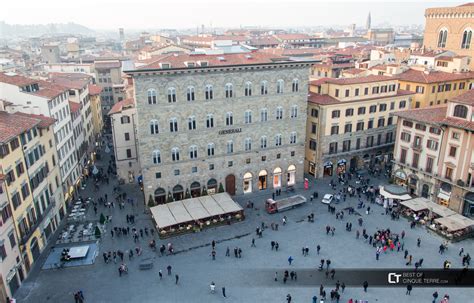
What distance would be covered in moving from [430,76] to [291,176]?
32.3 metres

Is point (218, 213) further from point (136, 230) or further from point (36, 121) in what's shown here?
point (36, 121)

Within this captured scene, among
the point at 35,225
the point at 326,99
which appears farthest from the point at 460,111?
the point at 35,225

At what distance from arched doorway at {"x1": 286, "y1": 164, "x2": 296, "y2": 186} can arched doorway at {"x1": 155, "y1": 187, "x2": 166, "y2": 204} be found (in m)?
20.1

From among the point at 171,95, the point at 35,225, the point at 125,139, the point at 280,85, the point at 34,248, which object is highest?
the point at 280,85

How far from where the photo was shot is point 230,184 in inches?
2243

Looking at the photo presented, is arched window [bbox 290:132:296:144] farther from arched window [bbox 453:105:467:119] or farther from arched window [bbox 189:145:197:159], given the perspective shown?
arched window [bbox 453:105:467:119]

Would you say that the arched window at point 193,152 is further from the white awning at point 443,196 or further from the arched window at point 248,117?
the white awning at point 443,196

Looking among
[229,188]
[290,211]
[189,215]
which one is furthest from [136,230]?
[290,211]

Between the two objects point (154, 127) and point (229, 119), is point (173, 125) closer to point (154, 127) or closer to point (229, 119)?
point (154, 127)

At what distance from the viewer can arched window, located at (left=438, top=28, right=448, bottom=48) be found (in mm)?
95875

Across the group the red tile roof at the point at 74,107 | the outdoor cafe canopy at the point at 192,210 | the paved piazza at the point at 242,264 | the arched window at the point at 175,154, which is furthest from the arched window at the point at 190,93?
the red tile roof at the point at 74,107

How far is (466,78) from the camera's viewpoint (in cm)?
7081

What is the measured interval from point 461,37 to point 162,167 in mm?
81175

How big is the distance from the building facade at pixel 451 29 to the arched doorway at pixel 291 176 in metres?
57.3
